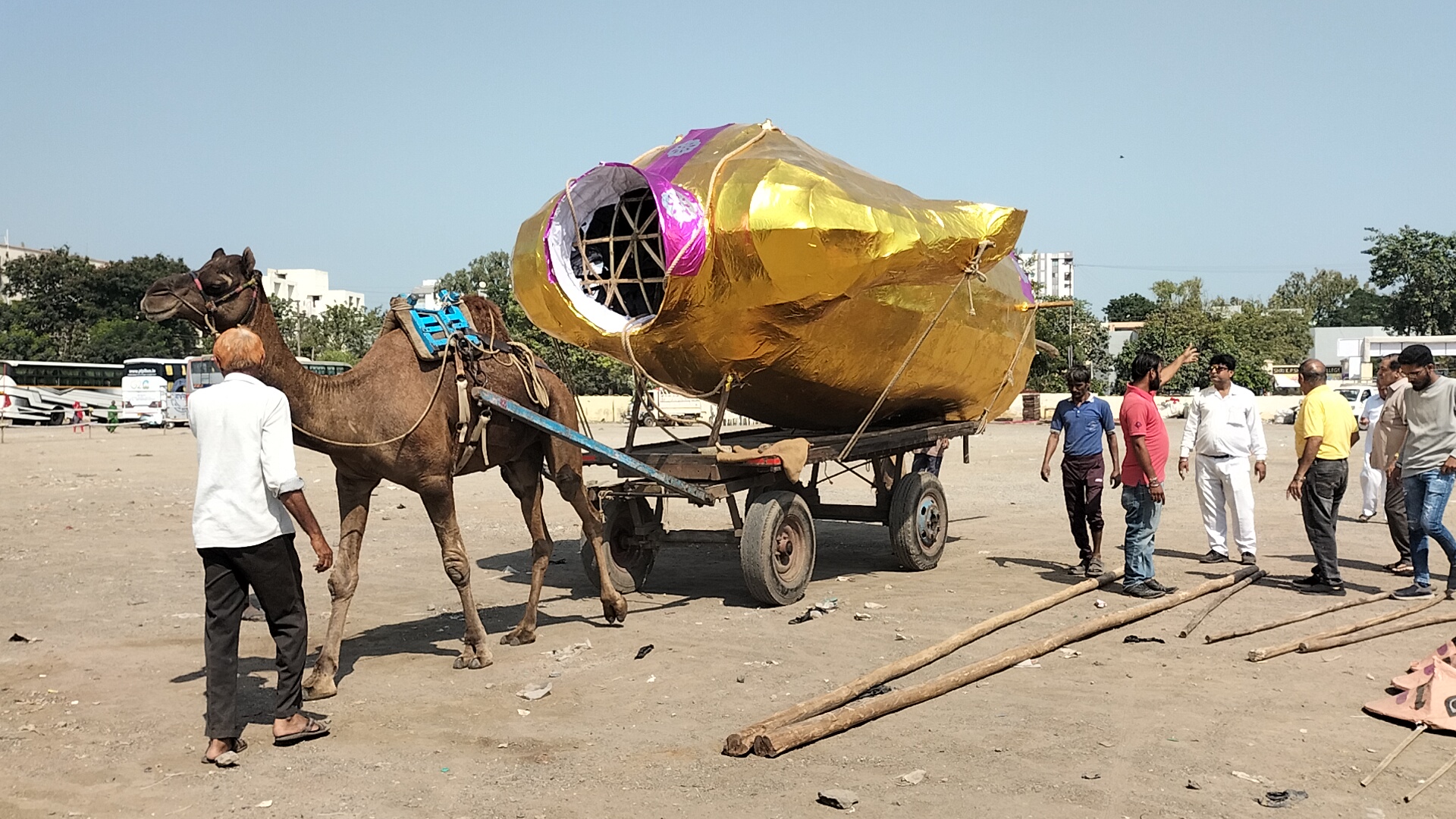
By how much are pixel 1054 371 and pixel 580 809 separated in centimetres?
5136

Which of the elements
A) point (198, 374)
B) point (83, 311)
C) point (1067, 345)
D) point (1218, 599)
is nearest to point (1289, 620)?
point (1218, 599)

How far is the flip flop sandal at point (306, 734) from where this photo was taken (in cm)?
532

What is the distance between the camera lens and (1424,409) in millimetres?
8438

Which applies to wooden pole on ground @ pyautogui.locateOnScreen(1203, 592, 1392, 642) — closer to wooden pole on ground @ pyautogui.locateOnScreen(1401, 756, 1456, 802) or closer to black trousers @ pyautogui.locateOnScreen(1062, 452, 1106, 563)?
black trousers @ pyautogui.locateOnScreen(1062, 452, 1106, 563)

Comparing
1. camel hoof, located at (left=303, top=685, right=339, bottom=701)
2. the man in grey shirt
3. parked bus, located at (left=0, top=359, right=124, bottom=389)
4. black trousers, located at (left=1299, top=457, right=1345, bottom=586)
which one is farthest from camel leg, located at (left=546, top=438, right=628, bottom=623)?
parked bus, located at (left=0, top=359, right=124, bottom=389)

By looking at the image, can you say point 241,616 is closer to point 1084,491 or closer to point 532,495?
point 532,495

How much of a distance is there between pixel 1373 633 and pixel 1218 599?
1.27 m

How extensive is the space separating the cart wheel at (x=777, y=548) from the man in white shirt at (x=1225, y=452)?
3.79 m

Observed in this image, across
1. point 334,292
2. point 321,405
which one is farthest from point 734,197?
point 334,292

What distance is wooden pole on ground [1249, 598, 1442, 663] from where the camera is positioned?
6.76 metres

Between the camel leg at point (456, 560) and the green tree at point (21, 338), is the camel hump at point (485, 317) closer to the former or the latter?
the camel leg at point (456, 560)

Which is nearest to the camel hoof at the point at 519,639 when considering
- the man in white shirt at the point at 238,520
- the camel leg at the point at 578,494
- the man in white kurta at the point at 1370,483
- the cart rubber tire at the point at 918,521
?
the camel leg at the point at 578,494

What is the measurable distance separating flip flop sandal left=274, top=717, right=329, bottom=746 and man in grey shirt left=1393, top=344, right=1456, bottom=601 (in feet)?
25.4

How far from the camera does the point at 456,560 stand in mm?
→ 7020
